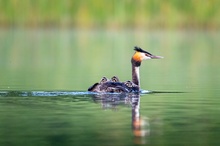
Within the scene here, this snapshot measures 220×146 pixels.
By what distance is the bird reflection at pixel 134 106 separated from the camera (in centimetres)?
1282

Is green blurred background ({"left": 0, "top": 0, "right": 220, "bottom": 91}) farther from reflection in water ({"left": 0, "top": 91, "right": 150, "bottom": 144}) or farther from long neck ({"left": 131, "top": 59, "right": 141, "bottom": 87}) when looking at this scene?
reflection in water ({"left": 0, "top": 91, "right": 150, "bottom": 144})

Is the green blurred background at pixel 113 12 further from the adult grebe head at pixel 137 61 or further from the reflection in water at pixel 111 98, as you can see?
the reflection in water at pixel 111 98

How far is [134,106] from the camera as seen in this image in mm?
16281

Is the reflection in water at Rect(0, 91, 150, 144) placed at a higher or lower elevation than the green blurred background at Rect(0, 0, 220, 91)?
lower

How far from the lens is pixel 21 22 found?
5609 cm

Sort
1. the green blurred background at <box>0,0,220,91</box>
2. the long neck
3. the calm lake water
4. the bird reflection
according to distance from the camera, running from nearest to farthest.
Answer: the calm lake water
the bird reflection
the long neck
the green blurred background at <box>0,0,220,91</box>

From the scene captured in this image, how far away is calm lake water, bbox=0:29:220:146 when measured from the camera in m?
12.6

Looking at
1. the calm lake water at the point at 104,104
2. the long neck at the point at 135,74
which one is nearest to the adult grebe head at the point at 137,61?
the long neck at the point at 135,74

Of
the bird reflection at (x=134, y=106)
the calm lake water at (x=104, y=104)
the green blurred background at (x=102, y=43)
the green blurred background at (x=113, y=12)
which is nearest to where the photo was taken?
the calm lake water at (x=104, y=104)

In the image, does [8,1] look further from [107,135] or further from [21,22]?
[107,135]

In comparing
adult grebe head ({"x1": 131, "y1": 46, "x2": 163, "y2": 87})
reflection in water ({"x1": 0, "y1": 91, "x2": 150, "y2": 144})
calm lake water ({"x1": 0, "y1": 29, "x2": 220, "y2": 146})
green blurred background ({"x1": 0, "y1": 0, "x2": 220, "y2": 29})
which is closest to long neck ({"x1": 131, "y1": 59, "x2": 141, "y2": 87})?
adult grebe head ({"x1": 131, "y1": 46, "x2": 163, "y2": 87})

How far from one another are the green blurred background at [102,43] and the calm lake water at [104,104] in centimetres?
5

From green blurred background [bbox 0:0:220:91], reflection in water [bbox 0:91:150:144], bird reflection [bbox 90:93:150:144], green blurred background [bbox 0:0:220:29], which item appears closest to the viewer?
bird reflection [bbox 90:93:150:144]

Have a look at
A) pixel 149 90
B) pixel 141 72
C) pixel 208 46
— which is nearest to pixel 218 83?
pixel 149 90
